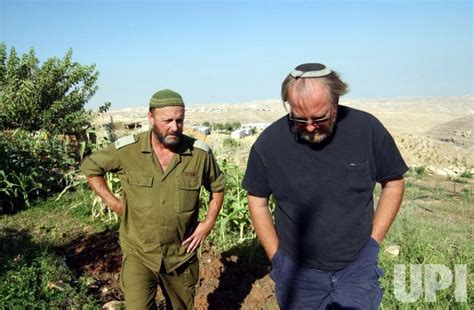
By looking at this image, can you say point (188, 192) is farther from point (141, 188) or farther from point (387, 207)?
point (387, 207)

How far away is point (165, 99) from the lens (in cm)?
289

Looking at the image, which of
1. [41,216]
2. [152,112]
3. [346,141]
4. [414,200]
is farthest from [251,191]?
[414,200]

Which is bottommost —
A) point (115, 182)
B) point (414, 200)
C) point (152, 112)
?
point (414, 200)

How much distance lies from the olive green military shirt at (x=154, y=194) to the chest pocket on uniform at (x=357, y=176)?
4.02ft

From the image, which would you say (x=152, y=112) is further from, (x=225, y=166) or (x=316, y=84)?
(x=225, y=166)

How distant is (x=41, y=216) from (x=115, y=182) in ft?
6.25

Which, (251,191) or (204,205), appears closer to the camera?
(251,191)

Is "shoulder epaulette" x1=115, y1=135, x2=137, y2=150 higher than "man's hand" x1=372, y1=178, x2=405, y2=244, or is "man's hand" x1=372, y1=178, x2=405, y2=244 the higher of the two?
"shoulder epaulette" x1=115, y1=135, x2=137, y2=150

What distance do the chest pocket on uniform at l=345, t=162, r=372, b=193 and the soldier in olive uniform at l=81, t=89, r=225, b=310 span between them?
4.01 ft

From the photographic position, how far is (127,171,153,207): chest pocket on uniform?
9.75ft

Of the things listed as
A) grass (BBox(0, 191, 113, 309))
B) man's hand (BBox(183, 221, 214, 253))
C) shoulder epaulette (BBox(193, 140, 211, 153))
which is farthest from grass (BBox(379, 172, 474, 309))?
grass (BBox(0, 191, 113, 309))

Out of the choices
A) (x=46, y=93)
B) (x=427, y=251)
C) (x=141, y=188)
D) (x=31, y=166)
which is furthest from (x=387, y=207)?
(x=46, y=93)

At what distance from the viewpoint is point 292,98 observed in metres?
2.12

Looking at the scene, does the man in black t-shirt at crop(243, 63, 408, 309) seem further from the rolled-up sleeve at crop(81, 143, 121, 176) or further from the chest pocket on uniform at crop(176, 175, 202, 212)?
the rolled-up sleeve at crop(81, 143, 121, 176)
